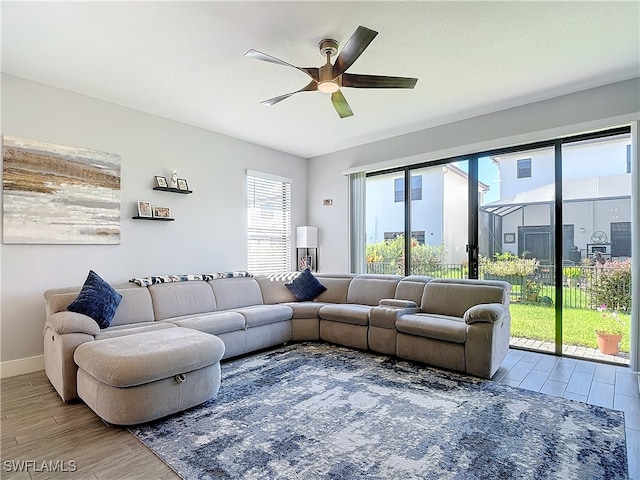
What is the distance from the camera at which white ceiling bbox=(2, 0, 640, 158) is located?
2410mm

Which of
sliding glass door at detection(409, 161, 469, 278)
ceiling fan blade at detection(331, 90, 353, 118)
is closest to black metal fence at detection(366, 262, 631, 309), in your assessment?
sliding glass door at detection(409, 161, 469, 278)

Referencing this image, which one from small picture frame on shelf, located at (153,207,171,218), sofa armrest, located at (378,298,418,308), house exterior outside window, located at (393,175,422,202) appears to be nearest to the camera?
sofa armrest, located at (378,298,418,308)

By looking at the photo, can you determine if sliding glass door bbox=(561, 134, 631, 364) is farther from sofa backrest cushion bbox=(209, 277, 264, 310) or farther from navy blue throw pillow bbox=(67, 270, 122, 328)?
navy blue throw pillow bbox=(67, 270, 122, 328)

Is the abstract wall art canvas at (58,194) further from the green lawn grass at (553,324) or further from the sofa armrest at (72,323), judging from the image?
the green lawn grass at (553,324)

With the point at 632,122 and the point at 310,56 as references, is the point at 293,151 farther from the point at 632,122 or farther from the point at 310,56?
the point at 632,122

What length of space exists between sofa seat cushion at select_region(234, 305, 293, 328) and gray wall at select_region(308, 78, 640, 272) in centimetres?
179

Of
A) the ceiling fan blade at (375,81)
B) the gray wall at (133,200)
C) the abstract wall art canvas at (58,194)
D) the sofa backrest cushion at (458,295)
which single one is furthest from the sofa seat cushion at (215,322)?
the ceiling fan blade at (375,81)

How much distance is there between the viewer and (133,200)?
4133 mm

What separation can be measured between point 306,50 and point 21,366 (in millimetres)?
4052

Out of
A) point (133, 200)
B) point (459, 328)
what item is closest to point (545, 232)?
point (459, 328)

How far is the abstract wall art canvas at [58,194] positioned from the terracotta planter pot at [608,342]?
5.56 m

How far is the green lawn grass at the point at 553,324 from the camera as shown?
3777 millimetres

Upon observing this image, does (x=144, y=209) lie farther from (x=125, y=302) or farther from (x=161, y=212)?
(x=125, y=302)

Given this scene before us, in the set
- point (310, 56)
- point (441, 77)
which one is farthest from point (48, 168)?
point (441, 77)
